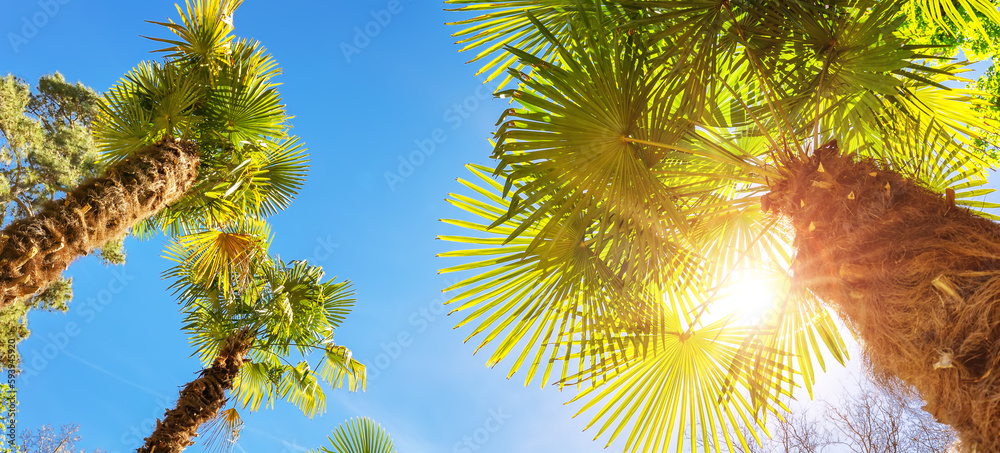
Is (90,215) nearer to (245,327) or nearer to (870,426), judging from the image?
(245,327)

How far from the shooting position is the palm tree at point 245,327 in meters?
4.57

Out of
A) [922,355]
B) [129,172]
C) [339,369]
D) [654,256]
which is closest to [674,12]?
[654,256]

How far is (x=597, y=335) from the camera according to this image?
8.64ft

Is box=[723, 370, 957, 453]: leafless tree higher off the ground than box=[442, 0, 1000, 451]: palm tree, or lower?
higher

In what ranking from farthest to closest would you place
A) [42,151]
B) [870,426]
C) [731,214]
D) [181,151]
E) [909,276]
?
1. [42,151]
2. [870,426]
3. [181,151]
4. [731,214]
5. [909,276]

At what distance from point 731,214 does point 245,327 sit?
509 centimetres

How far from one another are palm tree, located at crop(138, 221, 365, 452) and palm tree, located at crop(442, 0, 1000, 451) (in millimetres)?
3479

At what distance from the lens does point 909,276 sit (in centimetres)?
154

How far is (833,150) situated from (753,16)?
41.4 inches

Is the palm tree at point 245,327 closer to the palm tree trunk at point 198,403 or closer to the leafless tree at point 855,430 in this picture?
the palm tree trunk at point 198,403

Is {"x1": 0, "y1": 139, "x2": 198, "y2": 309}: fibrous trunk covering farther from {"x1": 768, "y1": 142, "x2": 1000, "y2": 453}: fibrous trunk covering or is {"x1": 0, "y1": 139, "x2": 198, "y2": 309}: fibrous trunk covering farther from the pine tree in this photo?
the pine tree

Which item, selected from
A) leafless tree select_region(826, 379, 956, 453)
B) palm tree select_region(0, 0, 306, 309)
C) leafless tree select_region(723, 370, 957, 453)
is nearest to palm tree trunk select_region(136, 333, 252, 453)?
palm tree select_region(0, 0, 306, 309)

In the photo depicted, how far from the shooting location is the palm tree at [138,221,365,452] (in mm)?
4574

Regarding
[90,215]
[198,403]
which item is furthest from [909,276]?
[198,403]
